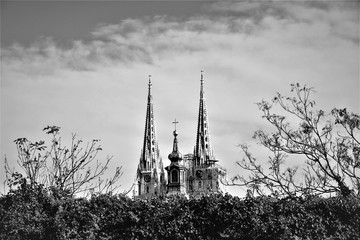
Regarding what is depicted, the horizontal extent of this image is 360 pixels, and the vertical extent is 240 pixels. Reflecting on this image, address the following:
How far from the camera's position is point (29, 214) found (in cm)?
1504

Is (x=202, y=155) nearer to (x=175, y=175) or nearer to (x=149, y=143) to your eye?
(x=149, y=143)

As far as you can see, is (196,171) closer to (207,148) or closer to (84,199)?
(207,148)

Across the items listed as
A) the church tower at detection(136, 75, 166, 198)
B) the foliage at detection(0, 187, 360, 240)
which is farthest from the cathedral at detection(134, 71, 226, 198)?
the foliage at detection(0, 187, 360, 240)

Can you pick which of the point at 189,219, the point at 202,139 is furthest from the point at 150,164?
the point at 189,219

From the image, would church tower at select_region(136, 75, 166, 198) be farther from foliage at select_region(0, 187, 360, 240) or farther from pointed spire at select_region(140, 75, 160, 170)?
foliage at select_region(0, 187, 360, 240)

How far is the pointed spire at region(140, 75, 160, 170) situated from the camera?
328 ft

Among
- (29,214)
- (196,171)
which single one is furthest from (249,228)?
(196,171)

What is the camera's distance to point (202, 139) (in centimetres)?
10400

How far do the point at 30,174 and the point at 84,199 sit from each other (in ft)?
12.5

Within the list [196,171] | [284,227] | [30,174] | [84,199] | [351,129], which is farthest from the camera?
[196,171]

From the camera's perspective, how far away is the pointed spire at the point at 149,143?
100 metres

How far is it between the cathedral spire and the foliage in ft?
276

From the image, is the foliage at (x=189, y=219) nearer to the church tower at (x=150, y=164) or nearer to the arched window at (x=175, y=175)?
the arched window at (x=175, y=175)

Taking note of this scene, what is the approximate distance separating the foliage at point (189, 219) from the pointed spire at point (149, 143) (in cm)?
8486
